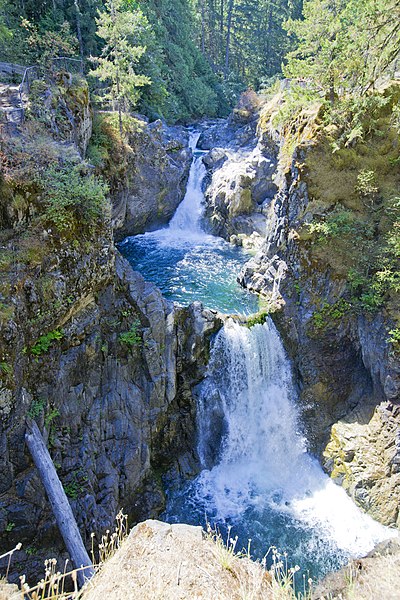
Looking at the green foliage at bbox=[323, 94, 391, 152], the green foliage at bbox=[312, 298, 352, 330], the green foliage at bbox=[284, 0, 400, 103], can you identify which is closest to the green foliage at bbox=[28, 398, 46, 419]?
the green foliage at bbox=[312, 298, 352, 330]

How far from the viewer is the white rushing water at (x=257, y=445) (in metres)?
11.3

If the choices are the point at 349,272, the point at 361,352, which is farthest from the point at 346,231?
the point at 361,352

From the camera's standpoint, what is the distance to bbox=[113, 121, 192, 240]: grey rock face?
20.6 metres

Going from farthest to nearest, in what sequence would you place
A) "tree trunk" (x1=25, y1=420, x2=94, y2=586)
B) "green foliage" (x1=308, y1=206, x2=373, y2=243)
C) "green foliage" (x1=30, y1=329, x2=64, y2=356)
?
"green foliage" (x1=308, y1=206, x2=373, y2=243) → "green foliage" (x1=30, y1=329, x2=64, y2=356) → "tree trunk" (x1=25, y1=420, x2=94, y2=586)

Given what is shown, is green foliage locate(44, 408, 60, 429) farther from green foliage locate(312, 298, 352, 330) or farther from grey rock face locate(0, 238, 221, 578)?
green foliage locate(312, 298, 352, 330)

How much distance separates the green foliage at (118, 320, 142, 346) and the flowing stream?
3.14 metres

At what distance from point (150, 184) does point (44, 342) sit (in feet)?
49.7

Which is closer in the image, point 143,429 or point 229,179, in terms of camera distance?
point 143,429

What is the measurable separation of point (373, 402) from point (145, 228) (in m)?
16.4

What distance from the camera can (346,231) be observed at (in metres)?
13.1

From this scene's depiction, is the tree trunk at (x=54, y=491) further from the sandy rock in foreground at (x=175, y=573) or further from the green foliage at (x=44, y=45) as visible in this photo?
the green foliage at (x=44, y=45)

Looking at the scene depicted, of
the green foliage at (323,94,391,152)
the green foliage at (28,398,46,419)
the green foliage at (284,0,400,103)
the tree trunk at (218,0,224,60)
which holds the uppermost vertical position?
the tree trunk at (218,0,224,60)

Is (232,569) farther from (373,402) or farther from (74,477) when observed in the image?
(373,402)

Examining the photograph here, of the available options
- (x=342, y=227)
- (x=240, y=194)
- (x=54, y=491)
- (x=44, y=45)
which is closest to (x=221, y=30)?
(x=240, y=194)
